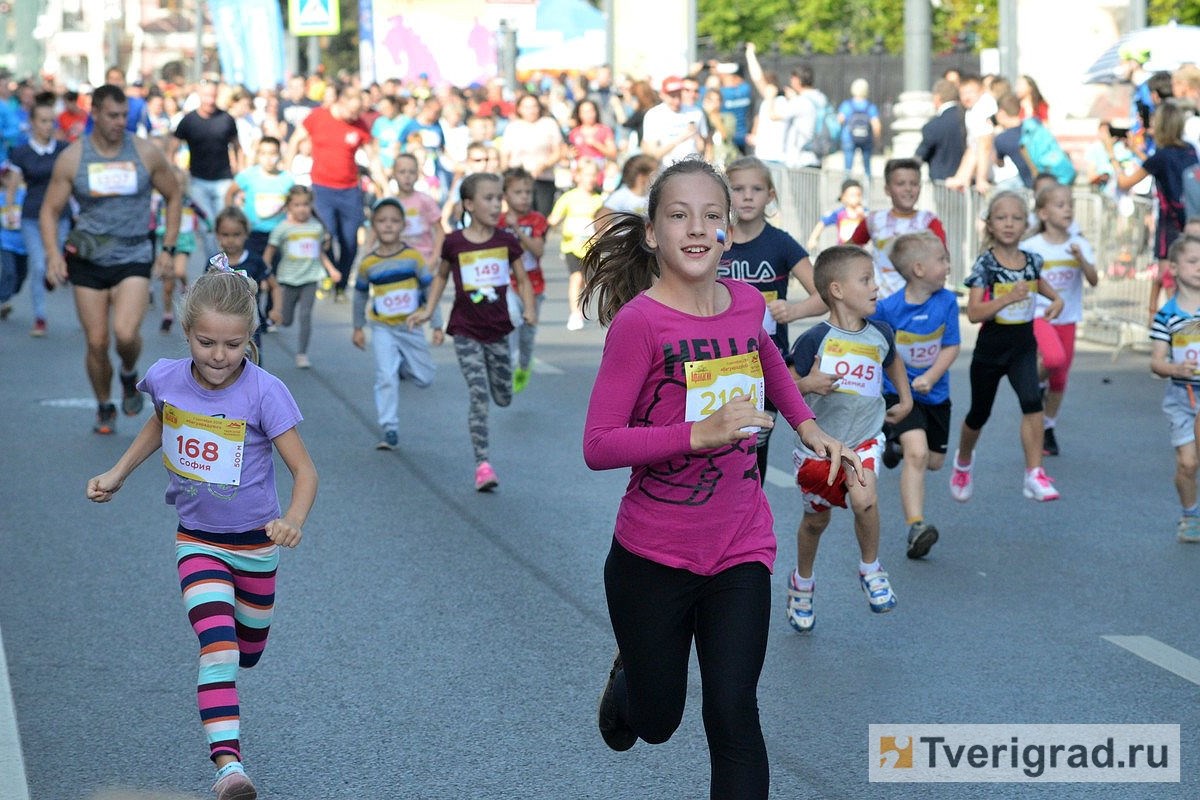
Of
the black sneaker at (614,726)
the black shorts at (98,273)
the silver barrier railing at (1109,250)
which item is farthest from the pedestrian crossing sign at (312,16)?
the black sneaker at (614,726)

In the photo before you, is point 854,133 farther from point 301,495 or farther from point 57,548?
point 301,495

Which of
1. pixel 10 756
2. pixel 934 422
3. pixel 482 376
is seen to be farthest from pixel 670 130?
pixel 10 756

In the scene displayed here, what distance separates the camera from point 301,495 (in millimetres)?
5191

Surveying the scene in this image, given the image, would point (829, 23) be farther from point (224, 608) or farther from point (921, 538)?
point (224, 608)

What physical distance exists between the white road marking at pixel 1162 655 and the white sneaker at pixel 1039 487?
2.63m

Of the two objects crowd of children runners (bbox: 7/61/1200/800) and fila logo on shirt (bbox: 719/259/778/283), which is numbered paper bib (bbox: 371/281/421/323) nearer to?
crowd of children runners (bbox: 7/61/1200/800)

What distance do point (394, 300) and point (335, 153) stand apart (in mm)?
7135

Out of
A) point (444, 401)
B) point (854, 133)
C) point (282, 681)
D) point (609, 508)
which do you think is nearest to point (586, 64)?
point (854, 133)

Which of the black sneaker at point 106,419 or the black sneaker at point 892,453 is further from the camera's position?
the black sneaker at point 106,419

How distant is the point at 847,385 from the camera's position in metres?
6.94

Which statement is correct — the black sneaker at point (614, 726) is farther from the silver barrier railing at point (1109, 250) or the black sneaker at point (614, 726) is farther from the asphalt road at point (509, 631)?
the silver barrier railing at point (1109, 250)

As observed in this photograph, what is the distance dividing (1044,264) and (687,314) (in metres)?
6.27

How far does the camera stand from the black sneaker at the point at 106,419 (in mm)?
11305

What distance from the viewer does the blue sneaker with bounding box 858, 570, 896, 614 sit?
22.4 feet
